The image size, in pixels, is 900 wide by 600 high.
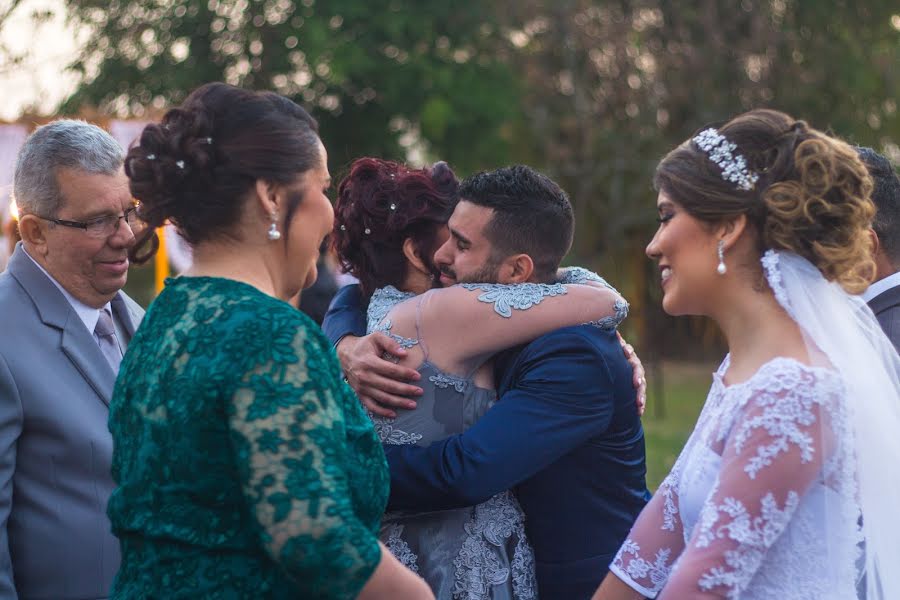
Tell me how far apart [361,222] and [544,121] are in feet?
55.4

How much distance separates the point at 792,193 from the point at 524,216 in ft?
2.70

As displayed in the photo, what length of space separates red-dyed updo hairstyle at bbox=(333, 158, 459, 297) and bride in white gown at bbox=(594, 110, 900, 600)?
0.84 meters

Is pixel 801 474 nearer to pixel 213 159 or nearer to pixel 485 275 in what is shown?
→ pixel 485 275

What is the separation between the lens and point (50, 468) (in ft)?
9.22

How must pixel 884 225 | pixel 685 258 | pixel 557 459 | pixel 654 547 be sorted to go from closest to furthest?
pixel 685 258 < pixel 654 547 < pixel 557 459 < pixel 884 225

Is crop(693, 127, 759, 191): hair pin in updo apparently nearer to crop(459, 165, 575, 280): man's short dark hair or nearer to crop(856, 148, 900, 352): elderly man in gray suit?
crop(459, 165, 575, 280): man's short dark hair

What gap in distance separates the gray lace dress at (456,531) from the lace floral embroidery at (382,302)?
189 mm

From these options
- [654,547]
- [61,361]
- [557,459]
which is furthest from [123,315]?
[654,547]

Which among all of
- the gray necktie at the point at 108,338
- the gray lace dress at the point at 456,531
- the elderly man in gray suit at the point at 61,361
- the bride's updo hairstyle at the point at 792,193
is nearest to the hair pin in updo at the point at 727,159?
the bride's updo hairstyle at the point at 792,193

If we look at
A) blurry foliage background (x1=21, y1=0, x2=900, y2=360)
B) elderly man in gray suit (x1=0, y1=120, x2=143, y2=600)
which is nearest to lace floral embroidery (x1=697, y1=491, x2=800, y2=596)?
elderly man in gray suit (x1=0, y1=120, x2=143, y2=600)

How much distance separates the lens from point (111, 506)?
2.24m

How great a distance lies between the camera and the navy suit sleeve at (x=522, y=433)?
9.00ft

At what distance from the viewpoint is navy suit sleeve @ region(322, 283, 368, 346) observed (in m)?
3.45

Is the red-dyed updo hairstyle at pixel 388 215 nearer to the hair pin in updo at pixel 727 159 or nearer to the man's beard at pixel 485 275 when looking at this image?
the man's beard at pixel 485 275
